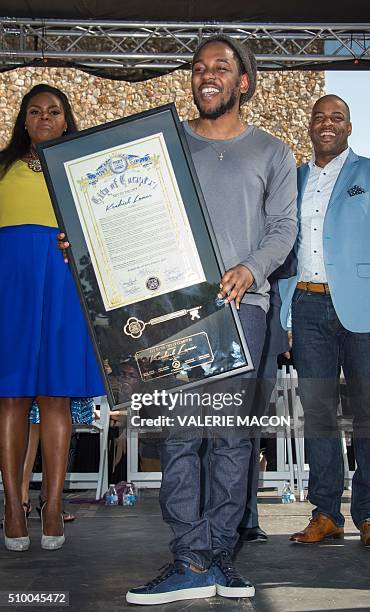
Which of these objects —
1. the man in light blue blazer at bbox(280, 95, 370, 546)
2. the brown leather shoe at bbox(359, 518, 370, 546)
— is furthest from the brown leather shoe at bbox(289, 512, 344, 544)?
Result: the brown leather shoe at bbox(359, 518, 370, 546)

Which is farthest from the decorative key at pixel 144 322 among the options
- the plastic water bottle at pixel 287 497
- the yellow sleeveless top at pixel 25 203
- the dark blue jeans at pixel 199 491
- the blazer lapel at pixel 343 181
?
the plastic water bottle at pixel 287 497

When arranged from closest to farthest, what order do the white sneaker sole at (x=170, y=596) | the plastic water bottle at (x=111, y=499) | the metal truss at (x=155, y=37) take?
1. the white sneaker sole at (x=170, y=596)
2. the plastic water bottle at (x=111, y=499)
3. the metal truss at (x=155, y=37)

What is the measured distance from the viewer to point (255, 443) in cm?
324

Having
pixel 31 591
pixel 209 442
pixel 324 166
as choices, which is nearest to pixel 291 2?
pixel 324 166

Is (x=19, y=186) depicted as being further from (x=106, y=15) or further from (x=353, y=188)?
(x=106, y=15)

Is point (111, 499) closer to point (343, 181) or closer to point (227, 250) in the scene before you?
point (343, 181)

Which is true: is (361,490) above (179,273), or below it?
below

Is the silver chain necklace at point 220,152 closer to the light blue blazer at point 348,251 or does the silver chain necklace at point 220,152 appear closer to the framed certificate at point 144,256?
the framed certificate at point 144,256

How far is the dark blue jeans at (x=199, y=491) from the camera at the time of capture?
7.09 ft

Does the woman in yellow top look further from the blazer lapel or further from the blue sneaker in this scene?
the blazer lapel

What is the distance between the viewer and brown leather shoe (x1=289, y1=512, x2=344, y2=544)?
307cm

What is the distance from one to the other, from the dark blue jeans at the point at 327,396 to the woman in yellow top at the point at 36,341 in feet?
2.68

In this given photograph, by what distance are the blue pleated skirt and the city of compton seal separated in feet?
2.33

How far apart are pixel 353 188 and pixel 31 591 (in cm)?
185
